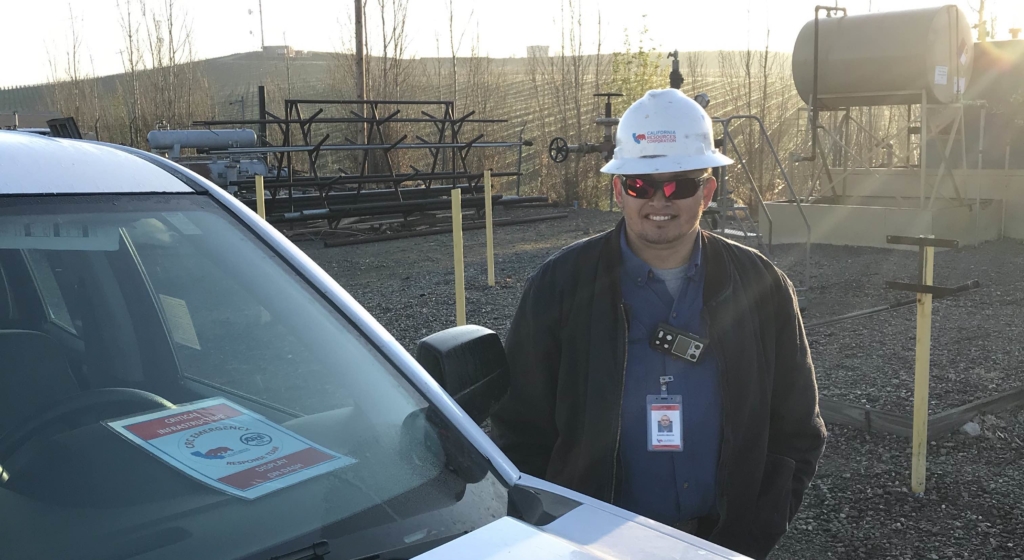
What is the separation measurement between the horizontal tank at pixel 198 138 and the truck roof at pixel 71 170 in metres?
12.5

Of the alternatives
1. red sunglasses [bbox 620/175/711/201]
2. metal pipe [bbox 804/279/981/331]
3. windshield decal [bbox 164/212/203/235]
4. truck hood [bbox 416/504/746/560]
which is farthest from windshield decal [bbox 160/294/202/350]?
metal pipe [bbox 804/279/981/331]

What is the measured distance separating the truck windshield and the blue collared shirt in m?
0.70

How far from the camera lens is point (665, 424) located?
91.4 inches

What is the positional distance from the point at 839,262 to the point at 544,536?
36.0 ft

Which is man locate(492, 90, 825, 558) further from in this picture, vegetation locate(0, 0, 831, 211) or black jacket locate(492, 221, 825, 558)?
vegetation locate(0, 0, 831, 211)

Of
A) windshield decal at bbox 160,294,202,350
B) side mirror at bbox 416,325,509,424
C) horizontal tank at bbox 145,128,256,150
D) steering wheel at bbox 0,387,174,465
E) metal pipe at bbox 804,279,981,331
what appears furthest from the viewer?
horizontal tank at bbox 145,128,256,150

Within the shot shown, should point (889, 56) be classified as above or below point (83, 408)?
above

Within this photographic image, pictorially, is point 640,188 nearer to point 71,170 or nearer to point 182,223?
point 182,223

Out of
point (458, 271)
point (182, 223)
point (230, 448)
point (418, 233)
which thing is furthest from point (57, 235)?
→ point (418, 233)

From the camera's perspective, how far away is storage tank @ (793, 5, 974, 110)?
11836 millimetres

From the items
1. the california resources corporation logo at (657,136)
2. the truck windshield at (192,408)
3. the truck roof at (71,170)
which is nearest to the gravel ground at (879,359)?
the california resources corporation logo at (657,136)

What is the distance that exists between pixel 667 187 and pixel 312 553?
133 centimetres

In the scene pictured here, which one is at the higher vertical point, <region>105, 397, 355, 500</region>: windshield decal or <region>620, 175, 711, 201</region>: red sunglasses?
<region>620, 175, 711, 201</region>: red sunglasses

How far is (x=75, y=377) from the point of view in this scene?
6.07 ft
